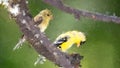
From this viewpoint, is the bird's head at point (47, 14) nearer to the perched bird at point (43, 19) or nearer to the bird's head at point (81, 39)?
the perched bird at point (43, 19)

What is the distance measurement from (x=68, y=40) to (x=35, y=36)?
203 millimetres

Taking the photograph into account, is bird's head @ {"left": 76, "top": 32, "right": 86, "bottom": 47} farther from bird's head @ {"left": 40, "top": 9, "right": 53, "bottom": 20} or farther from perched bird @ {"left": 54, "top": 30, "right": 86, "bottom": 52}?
bird's head @ {"left": 40, "top": 9, "right": 53, "bottom": 20}

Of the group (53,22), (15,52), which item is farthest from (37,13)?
(15,52)

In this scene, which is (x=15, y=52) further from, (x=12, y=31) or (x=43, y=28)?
(x=43, y=28)

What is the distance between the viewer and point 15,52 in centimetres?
127

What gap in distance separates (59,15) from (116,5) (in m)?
0.22

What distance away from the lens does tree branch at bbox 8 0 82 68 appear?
0.95 meters

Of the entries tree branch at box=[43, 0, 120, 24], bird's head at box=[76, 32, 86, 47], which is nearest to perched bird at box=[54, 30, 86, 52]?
bird's head at box=[76, 32, 86, 47]

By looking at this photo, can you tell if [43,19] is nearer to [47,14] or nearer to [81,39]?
[47,14]

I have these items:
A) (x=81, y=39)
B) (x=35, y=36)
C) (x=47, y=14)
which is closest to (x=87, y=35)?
(x=81, y=39)

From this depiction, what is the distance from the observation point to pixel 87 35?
4.25 ft

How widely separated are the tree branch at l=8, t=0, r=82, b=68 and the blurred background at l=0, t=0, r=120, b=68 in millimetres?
156

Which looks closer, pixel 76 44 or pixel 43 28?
pixel 43 28

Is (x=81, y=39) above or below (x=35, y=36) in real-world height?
above
